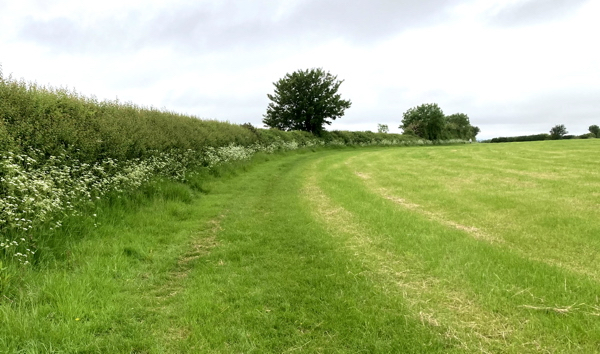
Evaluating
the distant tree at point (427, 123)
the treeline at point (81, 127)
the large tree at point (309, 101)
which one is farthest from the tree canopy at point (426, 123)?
the treeline at point (81, 127)

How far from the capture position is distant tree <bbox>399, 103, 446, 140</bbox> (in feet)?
205

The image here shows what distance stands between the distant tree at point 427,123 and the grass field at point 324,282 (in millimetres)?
59632

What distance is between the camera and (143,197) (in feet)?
26.6

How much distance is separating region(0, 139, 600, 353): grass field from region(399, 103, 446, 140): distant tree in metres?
59.6

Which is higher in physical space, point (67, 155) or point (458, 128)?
point (458, 128)

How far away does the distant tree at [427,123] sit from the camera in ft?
205

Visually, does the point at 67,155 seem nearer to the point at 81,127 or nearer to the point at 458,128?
the point at 81,127

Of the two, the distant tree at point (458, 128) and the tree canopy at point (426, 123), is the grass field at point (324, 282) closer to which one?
the tree canopy at point (426, 123)

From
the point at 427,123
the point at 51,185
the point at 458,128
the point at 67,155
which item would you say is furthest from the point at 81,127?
the point at 458,128

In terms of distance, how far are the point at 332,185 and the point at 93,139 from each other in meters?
7.58

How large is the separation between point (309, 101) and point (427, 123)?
35214 millimetres

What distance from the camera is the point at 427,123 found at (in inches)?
2480

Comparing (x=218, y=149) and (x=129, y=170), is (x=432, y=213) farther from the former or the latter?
(x=218, y=149)

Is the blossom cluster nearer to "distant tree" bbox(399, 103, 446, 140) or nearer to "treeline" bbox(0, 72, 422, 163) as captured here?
"treeline" bbox(0, 72, 422, 163)
